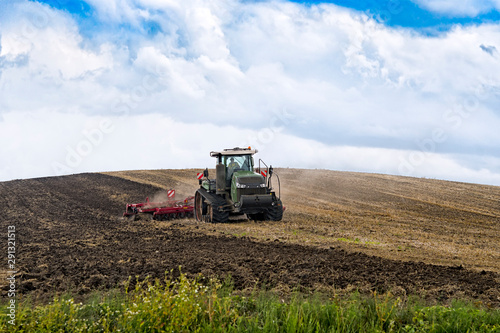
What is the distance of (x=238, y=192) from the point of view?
1716cm

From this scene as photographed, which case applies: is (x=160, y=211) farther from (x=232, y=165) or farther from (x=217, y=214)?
(x=232, y=165)

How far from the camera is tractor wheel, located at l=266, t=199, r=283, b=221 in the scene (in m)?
17.8

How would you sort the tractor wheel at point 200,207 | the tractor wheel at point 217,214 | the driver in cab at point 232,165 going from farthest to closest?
the tractor wheel at point 200,207
the driver in cab at point 232,165
the tractor wheel at point 217,214

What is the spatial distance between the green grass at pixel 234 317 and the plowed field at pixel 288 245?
120cm

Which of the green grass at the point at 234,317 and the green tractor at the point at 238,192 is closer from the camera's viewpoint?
the green grass at the point at 234,317

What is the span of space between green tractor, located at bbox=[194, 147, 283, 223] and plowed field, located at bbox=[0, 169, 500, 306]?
731 millimetres

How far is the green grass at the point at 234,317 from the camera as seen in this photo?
5.95m

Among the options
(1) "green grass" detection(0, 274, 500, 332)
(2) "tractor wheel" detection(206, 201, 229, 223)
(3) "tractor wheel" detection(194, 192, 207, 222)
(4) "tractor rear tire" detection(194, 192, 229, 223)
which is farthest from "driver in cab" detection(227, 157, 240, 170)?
(1) "green grass" detection(0, 274, 500, 332)

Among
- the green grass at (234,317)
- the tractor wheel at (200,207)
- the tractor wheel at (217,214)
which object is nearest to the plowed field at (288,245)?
the tractor wheel at (200,207)

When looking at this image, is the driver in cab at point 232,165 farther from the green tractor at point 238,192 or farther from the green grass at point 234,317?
the green grass at point 234,317

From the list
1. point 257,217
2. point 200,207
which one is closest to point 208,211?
point 200,207

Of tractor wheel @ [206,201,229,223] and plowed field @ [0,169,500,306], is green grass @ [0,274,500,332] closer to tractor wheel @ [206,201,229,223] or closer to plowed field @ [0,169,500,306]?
plowed field @ [0,169,500,306]

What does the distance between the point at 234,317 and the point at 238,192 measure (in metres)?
11.0

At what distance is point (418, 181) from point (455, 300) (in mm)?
32544
